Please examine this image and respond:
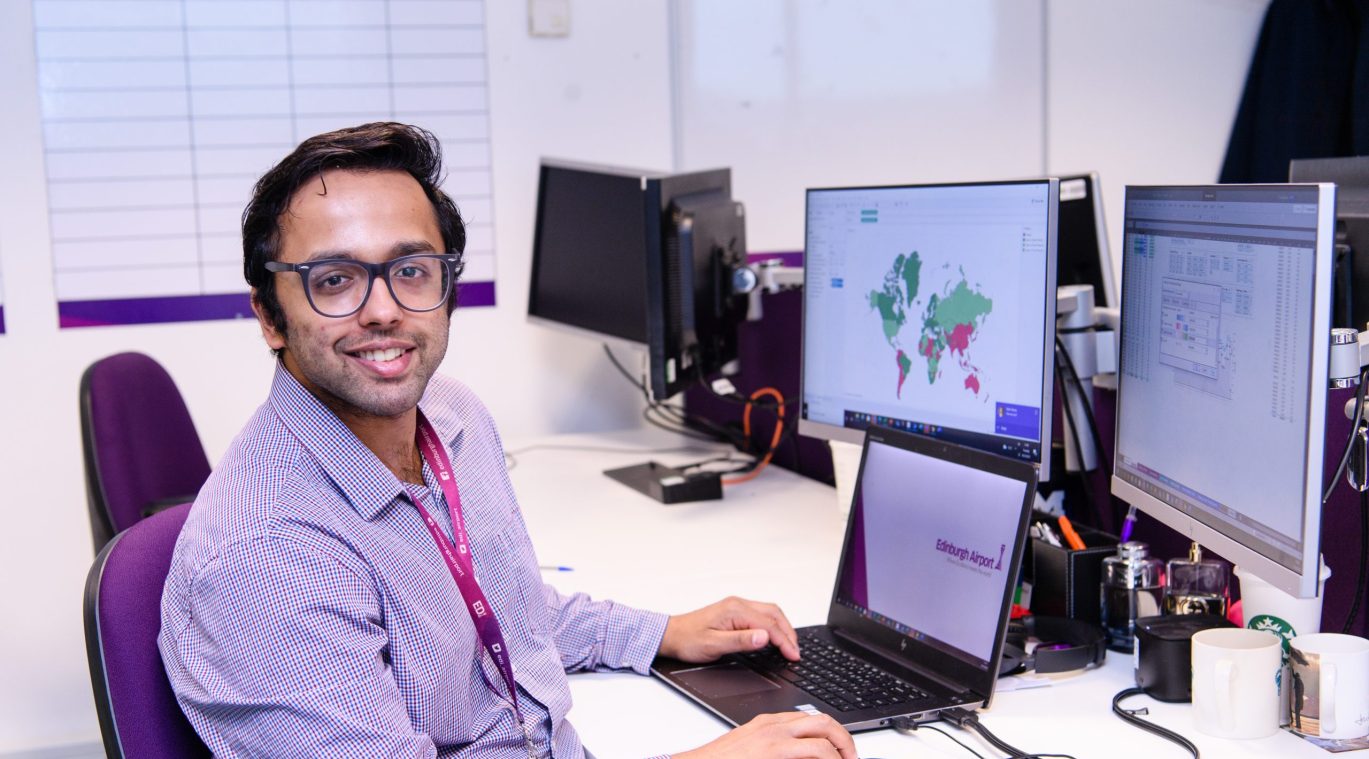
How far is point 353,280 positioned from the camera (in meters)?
1.32

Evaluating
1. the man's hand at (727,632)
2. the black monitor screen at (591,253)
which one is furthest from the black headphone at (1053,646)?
the black monitor screen at (591,253)

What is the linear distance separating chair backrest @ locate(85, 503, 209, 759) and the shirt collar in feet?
0.67

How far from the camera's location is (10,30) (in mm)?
2871

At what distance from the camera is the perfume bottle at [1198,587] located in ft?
5.12

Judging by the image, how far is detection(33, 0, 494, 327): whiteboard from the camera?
115 inches

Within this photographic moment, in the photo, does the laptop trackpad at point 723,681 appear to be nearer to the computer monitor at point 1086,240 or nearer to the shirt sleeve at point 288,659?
the shirt sleeve at point 288,659

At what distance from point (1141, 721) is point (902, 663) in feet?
0.92

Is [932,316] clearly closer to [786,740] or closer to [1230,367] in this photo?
[1230,367]

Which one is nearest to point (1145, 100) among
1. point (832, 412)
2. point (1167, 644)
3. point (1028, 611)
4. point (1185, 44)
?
point (1185, 44)

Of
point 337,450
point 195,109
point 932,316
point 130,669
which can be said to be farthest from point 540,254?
point 130,669

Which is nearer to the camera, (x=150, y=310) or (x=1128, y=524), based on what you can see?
(x=1128, y=524)

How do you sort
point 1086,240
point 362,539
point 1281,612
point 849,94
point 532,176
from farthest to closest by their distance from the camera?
1. point 849,94
2. point 532,176
3. point 1086,240
4. point 1281,612
5. point 362,539

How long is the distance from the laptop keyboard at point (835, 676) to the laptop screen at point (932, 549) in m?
0.06

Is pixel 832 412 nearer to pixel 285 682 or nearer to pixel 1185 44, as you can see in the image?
pixel 285 682
